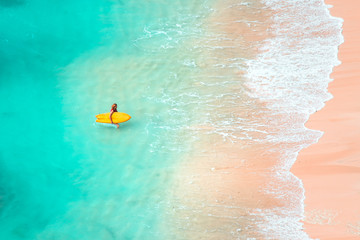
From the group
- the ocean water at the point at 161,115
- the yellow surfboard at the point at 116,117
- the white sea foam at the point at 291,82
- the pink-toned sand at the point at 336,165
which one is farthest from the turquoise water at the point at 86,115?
the pink-toned sand at the point at 336,165

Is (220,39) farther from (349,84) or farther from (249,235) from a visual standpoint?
(249,235)

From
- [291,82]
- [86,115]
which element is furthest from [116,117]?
[291,82]

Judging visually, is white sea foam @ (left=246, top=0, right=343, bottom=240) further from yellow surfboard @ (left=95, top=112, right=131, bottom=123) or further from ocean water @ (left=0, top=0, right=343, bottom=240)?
yellow surfboard @ (left=95, top=112, right=131, bottom=123)

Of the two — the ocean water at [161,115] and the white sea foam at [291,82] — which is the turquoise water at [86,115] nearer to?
the ocean water at [161,115]

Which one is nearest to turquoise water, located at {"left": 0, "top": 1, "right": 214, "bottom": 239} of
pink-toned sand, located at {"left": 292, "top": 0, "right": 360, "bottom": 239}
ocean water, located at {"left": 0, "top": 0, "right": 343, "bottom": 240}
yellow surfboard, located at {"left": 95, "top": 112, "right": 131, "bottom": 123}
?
ocean water, located at {"left": 0, "top": 0, "right": 343, "bottom": 240}

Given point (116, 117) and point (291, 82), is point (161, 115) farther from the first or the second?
point (291, 82)

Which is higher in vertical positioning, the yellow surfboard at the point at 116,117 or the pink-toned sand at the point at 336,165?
the yellow surfboard at the point at 116,117
